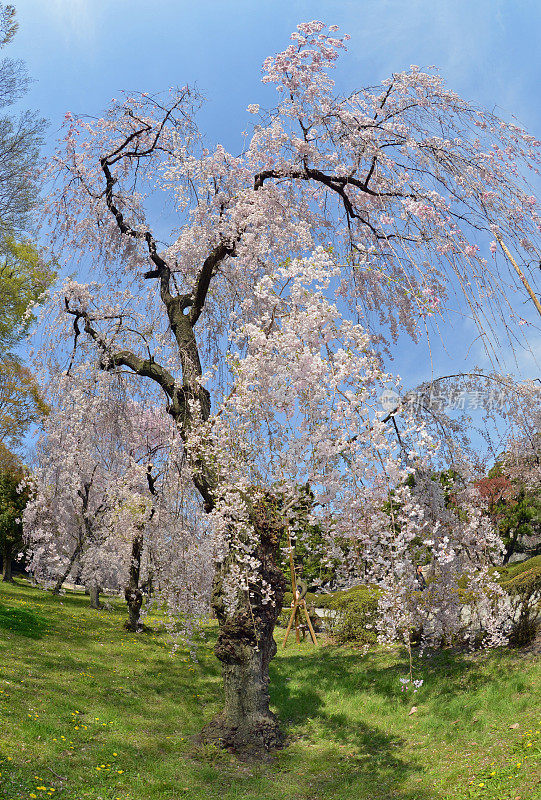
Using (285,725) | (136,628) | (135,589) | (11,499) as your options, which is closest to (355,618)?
(285,725)

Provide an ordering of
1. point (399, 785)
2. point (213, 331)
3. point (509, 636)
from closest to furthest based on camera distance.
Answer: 1. point (399, 785)
2. point (213, 331)
3. point (509, 636)

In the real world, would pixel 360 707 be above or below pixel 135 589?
below

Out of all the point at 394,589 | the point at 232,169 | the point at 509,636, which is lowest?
the point at 509,636

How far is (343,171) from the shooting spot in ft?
26.9

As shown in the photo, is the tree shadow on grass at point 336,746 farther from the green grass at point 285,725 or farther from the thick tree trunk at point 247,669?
the thick tree trunk at point 247,669

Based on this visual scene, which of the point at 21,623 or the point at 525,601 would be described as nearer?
the point at 525,601

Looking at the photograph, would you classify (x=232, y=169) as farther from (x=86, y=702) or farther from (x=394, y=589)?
(x=86, y=702)

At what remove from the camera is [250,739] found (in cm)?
803

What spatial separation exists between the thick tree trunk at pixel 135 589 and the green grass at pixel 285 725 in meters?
2.30

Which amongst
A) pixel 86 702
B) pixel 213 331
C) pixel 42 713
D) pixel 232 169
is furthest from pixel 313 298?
pixel 86 702

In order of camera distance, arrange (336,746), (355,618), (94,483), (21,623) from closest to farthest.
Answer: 1. (336,746)
2. (21,623)
3. (355,618)
4. (94,483)

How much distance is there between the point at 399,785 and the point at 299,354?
18.4 feet

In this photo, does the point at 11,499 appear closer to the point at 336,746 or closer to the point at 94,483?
the point at 94,483

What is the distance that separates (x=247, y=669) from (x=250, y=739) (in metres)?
0.95
